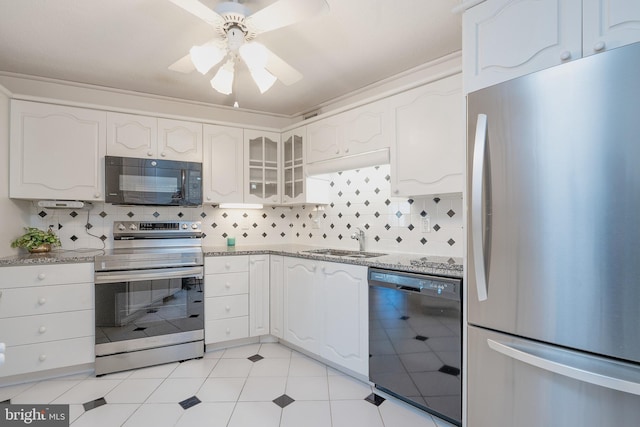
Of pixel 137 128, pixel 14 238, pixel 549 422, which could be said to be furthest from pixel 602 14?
pixel 14 238

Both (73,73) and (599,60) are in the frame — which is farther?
(73,73)

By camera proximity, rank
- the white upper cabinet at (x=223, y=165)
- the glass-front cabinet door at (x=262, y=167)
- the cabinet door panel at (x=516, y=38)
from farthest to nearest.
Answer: the glass-front cabinet door at (x=262, y=167) → the white upper cabinet at (x=223, y=165) → the cabinet door panel at (x=516, y=38)

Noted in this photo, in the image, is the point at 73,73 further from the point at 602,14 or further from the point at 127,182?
the point at 602,14

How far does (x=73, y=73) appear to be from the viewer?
2.67 meters

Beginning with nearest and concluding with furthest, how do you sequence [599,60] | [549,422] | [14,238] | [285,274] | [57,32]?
[599,60] → [549,422] → [57,32] → [14,238] → [285,274]

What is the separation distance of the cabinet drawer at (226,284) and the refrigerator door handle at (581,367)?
2156mm

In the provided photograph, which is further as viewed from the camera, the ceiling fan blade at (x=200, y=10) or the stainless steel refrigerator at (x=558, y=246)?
the ceiling fan blade at (x=200, y=10)

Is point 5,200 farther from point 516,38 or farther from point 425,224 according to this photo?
point 516,38

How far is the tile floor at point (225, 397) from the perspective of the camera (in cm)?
185

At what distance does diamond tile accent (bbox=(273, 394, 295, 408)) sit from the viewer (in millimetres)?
2008

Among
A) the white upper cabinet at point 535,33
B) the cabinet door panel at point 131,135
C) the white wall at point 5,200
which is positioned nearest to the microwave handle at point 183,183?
the cabinet door panel at point 131,135

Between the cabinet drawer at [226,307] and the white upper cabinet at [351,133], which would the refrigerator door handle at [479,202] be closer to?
the white upper cabinet at [351,133]

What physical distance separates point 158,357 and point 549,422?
2560 millimetres

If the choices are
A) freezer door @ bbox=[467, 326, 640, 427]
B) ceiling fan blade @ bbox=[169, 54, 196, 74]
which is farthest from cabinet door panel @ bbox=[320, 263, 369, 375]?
ceiling fan blade @ bbox=[169, 54, 196, 74]
